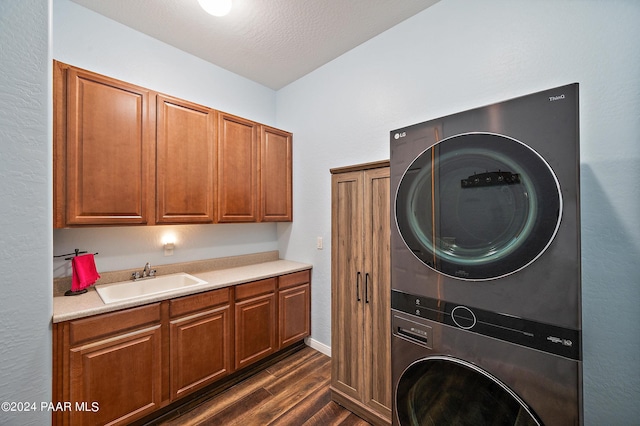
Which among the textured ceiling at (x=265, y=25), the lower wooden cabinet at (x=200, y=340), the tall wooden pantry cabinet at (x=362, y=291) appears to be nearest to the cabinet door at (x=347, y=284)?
the tall wooden pantry cabinet at (x=362, y=291)

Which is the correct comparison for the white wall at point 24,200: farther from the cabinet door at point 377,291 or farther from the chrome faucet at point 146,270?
the cabinet door at point 377,291

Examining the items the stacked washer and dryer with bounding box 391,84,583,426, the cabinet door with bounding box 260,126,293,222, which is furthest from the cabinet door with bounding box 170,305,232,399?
the stacked washer and dryer with bounding box 391,84,583,426

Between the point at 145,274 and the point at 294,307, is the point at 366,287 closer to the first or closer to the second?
the point at 294,307

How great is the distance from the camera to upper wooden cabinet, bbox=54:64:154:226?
1.64 metres

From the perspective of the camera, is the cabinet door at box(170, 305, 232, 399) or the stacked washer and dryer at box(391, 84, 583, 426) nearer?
the stacked washer and dryer at box(391, 84, 583, 426)

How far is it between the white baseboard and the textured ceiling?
293 centimetres

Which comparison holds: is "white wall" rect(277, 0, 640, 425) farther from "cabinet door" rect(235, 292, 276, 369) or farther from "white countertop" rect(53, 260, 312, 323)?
"cabinet door" rect(235, 292, 276, 369)

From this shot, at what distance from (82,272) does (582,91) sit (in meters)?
3.25

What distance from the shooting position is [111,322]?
1.58m

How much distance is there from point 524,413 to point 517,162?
93 cm

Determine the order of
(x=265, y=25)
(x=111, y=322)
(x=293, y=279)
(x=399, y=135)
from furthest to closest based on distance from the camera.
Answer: (x=293, y=279)
(x=265, y=25)
(x=111, y=322)
(x=399, y=135)

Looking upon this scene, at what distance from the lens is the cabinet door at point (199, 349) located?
6.09 feet

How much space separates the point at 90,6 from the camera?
197cm

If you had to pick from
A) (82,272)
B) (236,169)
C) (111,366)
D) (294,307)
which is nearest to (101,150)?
(82,272)
